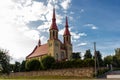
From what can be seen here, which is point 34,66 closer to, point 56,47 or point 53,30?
point 56,47

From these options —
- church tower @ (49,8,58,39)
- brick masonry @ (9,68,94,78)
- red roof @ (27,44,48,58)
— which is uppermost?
church tower @ (49,8,58,39)

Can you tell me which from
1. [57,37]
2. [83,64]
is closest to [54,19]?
[57,37]

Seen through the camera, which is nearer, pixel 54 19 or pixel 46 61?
pixel 46 61

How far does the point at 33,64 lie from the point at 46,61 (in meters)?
6.28

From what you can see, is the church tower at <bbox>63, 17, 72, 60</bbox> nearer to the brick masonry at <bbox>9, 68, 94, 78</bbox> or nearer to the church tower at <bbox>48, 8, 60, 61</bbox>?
the church tower at <bbox>48, 8, 60, 61</bbox>

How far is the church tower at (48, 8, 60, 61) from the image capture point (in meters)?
90.6

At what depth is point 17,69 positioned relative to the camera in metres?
102

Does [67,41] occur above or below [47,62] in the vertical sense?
above

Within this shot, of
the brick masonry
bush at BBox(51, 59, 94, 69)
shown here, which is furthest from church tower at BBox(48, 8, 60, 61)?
bush at BBox(51, 59, 94, 69)

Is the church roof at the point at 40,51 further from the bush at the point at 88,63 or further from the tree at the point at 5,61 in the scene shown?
the tree at the point at 5,61

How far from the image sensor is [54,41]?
9081 centimetres

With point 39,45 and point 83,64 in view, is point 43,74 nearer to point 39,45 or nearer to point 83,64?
point 83,64

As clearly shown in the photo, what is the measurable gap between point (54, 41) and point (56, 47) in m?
2.53

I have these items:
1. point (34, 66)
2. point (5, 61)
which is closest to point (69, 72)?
point (34, 66)
